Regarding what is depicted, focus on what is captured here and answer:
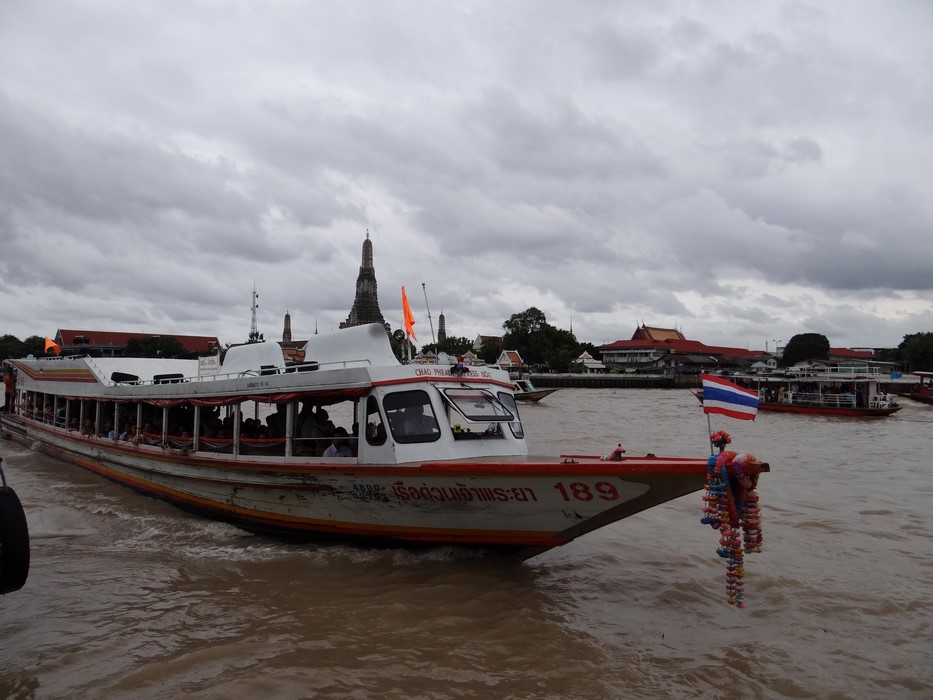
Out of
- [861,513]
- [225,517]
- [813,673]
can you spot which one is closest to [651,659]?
[813,673]

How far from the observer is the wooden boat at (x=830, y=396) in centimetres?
3247

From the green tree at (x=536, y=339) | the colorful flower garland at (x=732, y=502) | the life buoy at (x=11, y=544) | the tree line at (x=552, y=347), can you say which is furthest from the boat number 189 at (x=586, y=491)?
the green tree at (x=536, y=339)

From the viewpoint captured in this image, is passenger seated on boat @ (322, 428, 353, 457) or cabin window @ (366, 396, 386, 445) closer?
cabin window @ (366, 396, 386, 445)

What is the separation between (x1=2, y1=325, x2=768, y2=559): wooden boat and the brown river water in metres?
0.50

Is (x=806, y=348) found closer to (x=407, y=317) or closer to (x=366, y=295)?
(x=366, y=295)

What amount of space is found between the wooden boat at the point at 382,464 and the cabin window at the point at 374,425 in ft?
0.07

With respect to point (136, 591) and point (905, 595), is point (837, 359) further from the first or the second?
point (136, 591)

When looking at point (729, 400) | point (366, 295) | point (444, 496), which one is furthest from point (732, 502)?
point (366, 295)

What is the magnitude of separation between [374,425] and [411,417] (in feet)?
1.64

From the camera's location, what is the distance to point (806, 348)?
257 feet

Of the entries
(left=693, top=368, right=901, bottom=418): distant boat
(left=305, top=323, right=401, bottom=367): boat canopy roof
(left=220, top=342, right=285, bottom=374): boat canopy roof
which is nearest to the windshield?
(left=305, top=323, right=401, bottom=367): boat canopy roof

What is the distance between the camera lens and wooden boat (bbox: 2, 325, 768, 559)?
639 cm

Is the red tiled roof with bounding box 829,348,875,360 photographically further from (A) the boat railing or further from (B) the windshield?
(B) the windshield

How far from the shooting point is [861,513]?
10.9 m
